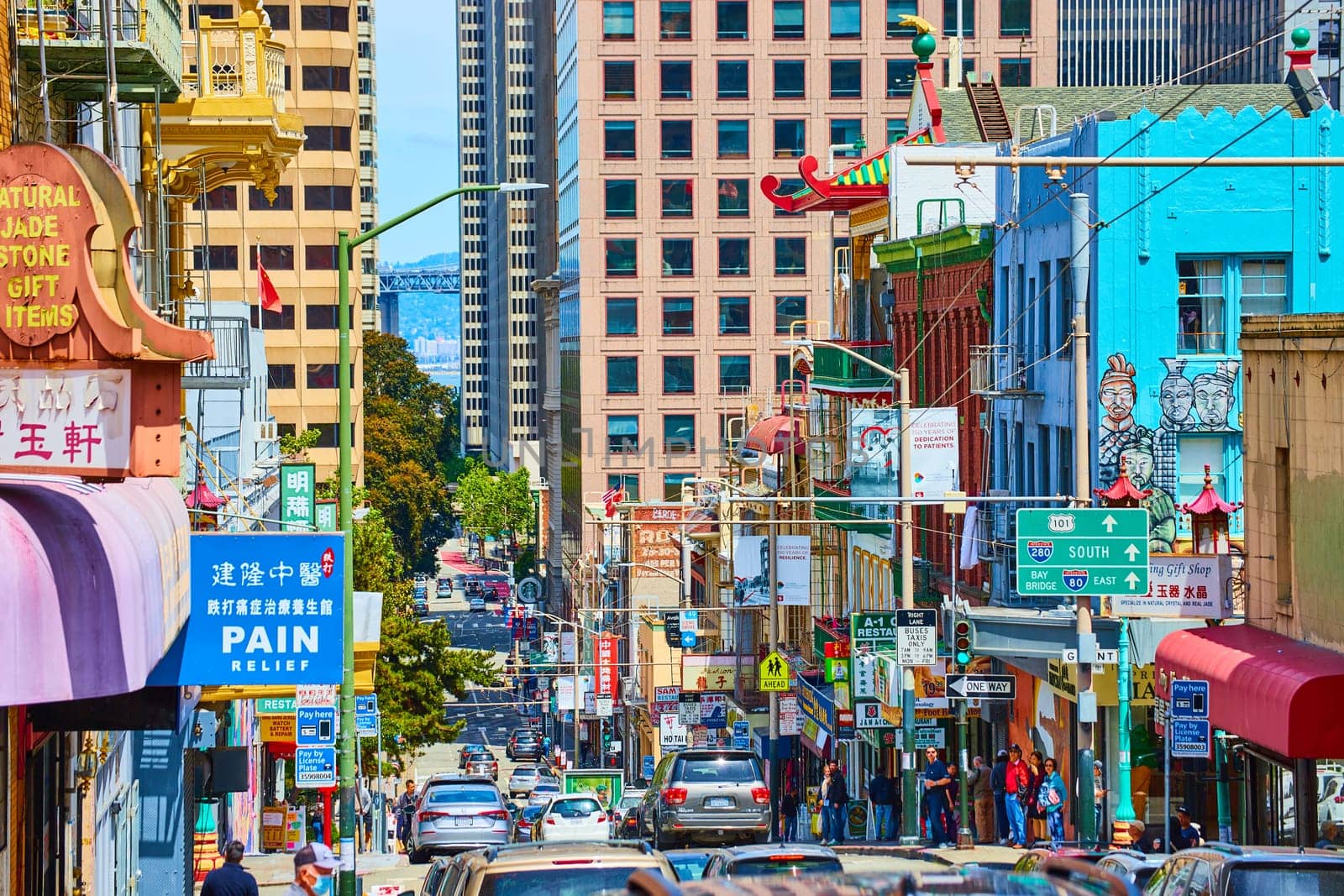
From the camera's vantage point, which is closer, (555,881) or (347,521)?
(555,881)

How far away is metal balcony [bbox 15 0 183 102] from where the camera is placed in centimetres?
1839

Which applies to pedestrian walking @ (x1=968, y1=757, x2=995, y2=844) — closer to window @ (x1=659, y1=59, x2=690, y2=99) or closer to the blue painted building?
the blue painted building

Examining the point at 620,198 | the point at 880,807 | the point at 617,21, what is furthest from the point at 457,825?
the point at 617,21

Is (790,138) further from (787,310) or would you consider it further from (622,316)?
(622,316)

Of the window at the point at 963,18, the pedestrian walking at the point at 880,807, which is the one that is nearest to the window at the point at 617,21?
the window at the point at 963,18

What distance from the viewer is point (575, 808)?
35094 mm

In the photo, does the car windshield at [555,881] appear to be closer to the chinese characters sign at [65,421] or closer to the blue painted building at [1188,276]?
the chinese characters sign at [65,421]

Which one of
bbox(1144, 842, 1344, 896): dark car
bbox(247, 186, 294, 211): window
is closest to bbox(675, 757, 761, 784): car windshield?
bbox(1144, 842, 1344, 896): dark car

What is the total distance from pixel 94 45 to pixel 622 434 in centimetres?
8389

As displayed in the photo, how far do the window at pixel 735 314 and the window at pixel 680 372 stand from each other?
7.89 feet

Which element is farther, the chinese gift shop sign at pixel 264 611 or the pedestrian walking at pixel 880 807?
the pedestrian walking at pixel 880 807

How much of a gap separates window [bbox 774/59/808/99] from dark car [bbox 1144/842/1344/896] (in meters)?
88.3

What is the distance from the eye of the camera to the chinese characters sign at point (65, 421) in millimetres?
12641

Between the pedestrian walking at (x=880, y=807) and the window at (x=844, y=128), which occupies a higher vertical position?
the window at (x=844, y=128)
